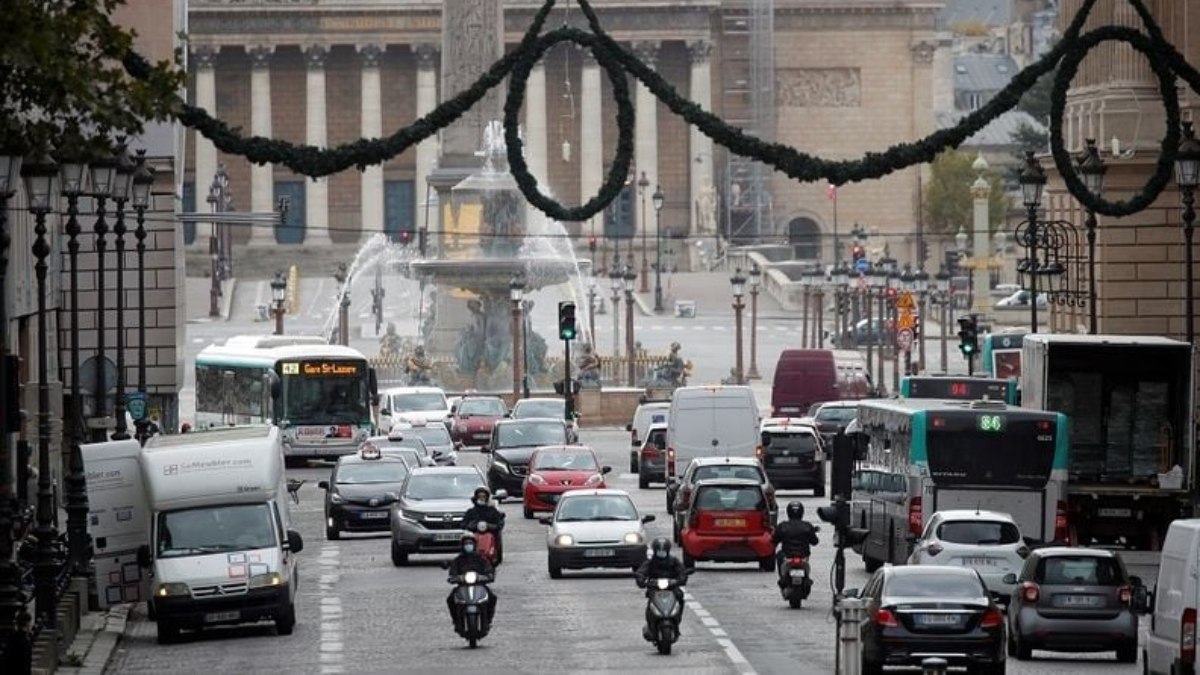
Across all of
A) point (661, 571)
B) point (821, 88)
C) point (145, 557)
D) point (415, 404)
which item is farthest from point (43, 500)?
point (821, 88)

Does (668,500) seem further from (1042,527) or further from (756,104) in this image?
(756,104)

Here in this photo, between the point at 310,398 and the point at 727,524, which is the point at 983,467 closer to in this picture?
the point at 727,524

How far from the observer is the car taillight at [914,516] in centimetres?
4475

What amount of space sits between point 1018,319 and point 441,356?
30.9 meters

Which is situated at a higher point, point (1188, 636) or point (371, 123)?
point (371, 123)

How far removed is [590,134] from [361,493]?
11841 centimetres

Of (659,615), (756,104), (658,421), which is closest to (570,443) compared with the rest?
(658,421)

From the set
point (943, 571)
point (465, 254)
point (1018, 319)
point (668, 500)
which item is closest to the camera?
point (943, 571)

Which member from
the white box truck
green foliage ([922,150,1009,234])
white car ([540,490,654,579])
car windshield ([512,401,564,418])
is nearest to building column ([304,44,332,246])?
green foliage ([922,150,1009,234])

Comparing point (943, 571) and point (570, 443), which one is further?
point (570, 443)

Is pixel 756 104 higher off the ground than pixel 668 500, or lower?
higher

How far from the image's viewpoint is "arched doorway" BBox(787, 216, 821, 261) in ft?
572

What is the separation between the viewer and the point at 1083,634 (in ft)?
117

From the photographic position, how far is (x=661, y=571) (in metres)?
37.0
